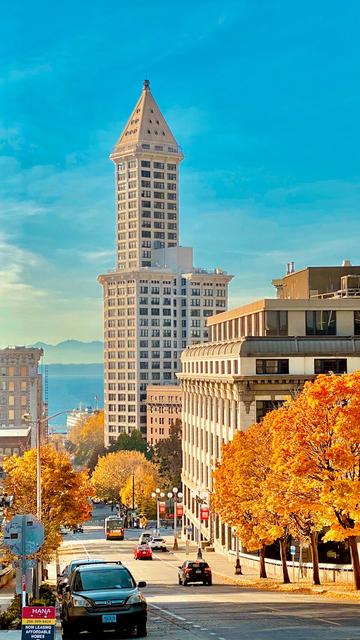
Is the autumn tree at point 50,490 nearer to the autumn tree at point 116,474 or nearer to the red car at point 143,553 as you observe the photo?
the red car at point 143,553

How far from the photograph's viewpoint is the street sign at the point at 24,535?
94.8 feet

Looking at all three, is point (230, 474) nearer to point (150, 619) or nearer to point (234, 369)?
point (234, 369)

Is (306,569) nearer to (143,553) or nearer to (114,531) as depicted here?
(143,553)

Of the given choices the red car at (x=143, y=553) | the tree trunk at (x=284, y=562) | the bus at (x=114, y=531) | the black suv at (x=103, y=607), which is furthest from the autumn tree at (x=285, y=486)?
the bus at (x=114, y=531)

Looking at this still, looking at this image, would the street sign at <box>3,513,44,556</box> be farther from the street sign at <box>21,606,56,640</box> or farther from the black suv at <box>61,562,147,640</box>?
the street sign at <box>21,606,56,640</box>

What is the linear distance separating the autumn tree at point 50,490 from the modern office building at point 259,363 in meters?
19.6

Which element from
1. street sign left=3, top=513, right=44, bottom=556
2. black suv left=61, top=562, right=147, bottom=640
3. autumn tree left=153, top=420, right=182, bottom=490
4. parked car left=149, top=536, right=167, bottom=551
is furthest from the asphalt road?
autumn tree left=153, top=420, right=182, bottom=490

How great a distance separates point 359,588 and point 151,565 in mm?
39816

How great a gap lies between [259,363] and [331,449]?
4688 cm

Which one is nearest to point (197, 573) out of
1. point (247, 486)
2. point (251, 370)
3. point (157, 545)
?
point (247, 486)

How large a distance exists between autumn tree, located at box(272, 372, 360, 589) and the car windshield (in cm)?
1843

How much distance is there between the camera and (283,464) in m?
49.3

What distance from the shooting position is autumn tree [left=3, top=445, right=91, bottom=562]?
7644cm

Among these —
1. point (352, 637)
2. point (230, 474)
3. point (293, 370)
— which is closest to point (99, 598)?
point (352, 637)
